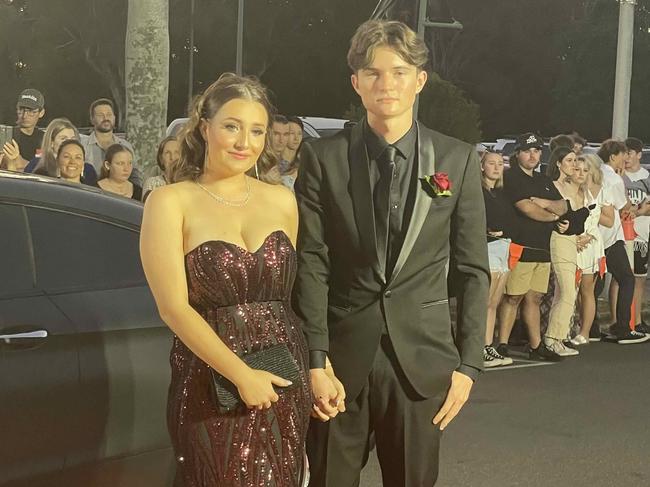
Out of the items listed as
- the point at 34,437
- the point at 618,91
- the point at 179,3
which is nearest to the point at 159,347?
the point at 34,437

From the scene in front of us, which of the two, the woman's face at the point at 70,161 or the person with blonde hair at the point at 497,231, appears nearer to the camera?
the woman's face at the point at 70,161

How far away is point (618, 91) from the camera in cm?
1719

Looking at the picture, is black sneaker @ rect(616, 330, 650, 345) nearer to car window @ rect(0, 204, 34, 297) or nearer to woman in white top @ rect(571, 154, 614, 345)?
woman in white top @ rect(571, 154, 614, 345)

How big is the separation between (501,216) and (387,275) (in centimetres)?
682

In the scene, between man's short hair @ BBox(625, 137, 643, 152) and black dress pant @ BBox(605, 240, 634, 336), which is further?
man's short hair @ BBox(625, 137, 643, 152)

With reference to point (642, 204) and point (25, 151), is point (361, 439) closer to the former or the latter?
point (25, 151)

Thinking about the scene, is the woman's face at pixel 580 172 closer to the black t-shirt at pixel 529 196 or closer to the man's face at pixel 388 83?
the black t-shirt at pixel 529 196

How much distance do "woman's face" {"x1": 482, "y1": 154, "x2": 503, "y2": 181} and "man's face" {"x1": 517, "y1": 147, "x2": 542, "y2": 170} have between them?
0.17 meters

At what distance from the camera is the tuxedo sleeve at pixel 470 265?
3.92m

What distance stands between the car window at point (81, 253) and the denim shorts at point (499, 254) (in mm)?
5910

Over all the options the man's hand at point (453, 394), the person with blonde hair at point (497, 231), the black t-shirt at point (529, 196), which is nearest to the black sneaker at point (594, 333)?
the black t-shirt at point (529, 196)

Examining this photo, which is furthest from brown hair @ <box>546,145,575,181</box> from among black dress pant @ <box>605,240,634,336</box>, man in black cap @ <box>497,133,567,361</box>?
black dress pant @ <box>605,240,634,336</box>

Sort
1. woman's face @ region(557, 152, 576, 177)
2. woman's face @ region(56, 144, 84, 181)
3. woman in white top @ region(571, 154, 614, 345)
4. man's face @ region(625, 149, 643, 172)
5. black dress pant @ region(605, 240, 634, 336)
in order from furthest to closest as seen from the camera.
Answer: man's face @ region(625, 149, 643, 172) < black dress pant @ region(605, 240, 634, 336) < woman in white top @ region(571, 154, 614, 345) < woman's face @ region(557, 152, 576, 177) < woman's face @ region(56, 144, 84, 181)

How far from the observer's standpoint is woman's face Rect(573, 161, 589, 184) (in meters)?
11.1
